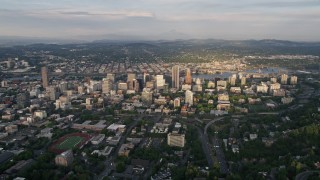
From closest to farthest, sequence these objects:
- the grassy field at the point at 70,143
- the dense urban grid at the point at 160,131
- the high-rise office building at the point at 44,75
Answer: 1. the dense urban grid at the point at 160,131
2. the grassy field at the point at 70,143
3. the high-rise office building at the point at 44,75

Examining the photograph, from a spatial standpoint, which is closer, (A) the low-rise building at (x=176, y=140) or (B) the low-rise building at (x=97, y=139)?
(A) the low-rise building at (x=176, y=140)

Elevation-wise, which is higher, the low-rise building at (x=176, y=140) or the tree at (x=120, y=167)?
the low-rise building at (x=176, y=140)

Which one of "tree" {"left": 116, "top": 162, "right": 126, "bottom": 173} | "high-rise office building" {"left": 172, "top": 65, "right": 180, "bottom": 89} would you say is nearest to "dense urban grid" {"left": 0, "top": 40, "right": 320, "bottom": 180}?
"tree" {"left": 116, "top": 162, "right": 126, "bottom": 173}

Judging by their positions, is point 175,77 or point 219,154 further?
point 175,77

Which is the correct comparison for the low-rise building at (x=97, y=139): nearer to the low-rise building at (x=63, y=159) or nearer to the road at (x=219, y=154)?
the low-rise building at (x=63, y=159)

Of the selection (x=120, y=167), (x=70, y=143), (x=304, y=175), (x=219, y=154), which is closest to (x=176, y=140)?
(x=219, y=154)

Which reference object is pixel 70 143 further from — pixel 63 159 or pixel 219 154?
pixel 219 154

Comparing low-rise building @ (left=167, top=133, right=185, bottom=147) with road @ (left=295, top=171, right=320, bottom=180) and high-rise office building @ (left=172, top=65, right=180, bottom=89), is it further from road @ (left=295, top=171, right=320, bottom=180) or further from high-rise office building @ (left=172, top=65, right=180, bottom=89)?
high-rise office building @ (left=172, top=65, right=180, bottom=89)

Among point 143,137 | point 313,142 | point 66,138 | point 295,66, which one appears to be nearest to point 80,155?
point 66,138

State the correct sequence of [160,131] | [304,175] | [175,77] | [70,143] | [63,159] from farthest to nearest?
[175,77], [160,131], [70,143], [63,159], [304,175]

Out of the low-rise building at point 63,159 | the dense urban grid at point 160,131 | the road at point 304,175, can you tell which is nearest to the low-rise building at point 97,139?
the dense urban grid at point 160,131
